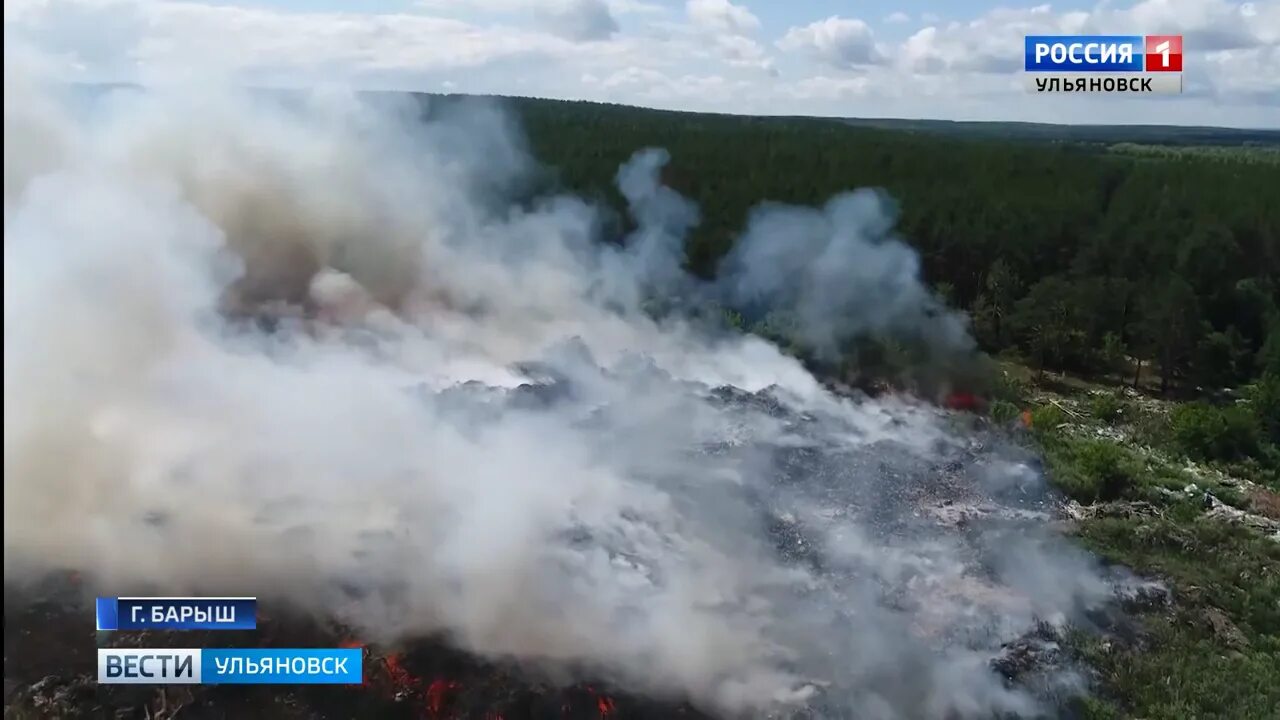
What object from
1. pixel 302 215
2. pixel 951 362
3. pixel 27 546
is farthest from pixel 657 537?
pixel 302 215

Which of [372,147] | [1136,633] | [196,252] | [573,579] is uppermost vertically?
[372,147]

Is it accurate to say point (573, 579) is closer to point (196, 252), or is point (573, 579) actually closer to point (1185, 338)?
point (196, 252)

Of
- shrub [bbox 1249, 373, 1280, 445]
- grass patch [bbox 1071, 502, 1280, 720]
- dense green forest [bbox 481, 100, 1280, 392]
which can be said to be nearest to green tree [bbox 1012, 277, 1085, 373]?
dense green forest [bbox 481, 100, 1280, 392]

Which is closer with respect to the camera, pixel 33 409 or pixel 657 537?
pixel 33 409
